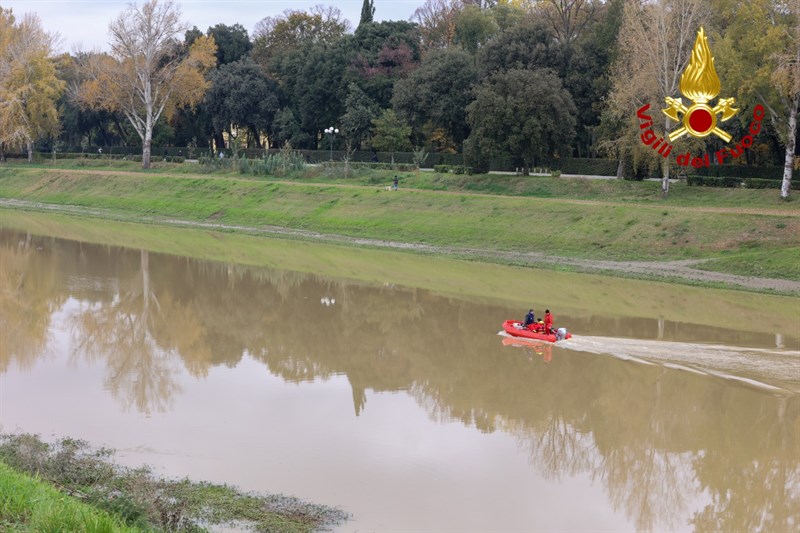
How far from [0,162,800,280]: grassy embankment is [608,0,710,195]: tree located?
4.00 m

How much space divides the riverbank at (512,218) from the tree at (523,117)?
6.49 feet

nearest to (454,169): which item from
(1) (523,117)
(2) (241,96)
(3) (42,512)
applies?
(1) (523,117)

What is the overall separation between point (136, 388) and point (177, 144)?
68.4 meters

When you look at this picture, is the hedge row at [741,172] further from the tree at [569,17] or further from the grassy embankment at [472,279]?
the grassy embankment at [472,279]

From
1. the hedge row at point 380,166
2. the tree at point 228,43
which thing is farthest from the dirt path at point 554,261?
the tree at point 228,43

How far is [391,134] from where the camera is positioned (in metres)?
62.4

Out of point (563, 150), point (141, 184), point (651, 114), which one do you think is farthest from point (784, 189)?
point (141, 184)

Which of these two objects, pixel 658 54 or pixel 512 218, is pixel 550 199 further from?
pixel 658 54

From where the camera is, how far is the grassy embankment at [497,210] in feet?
111

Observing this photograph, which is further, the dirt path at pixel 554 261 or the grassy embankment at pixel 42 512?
the dirt path at pixel 554 261

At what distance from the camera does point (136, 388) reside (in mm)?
17141

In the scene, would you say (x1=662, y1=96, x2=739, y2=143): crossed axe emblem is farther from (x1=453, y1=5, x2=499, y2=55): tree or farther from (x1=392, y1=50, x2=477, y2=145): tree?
(x1=453, y1=5, x2=499, y2=55): tree

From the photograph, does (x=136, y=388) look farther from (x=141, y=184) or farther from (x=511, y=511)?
(x=141, y=184)

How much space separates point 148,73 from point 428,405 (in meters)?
54.2
